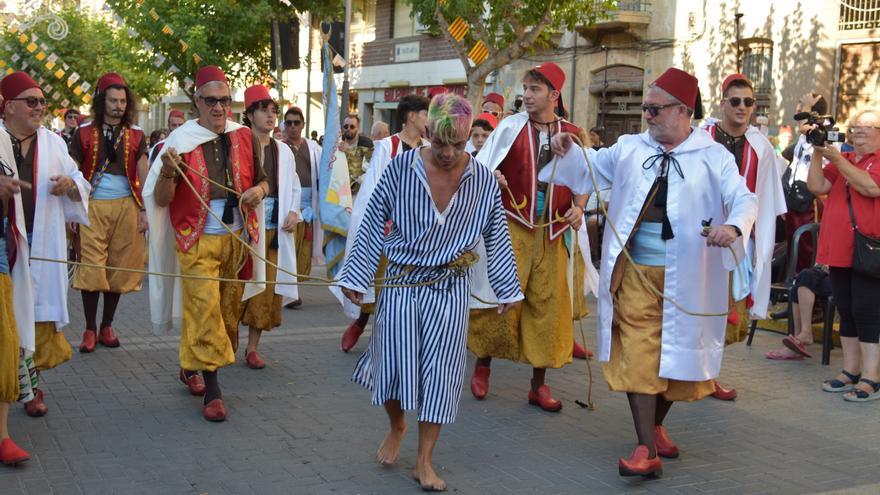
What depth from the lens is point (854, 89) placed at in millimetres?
19922

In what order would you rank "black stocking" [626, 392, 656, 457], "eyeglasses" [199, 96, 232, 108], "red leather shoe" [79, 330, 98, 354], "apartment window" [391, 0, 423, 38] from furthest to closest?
"apartment window" [391, 0, 423, 38], "red leather shoe" [79, 330, 98, 354], "eyeglasses" [199, 96, 232, 108], "black stocking" [626, 392, 656, 457]

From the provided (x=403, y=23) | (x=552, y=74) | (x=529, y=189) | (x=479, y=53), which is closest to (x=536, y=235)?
(x=529, y=189)

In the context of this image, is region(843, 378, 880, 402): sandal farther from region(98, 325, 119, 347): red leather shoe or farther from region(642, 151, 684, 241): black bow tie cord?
region(98, 325, 119, 347): red leather shoe

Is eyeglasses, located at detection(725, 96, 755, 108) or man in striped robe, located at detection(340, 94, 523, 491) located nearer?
man in striped robe, located at detection(340, 94, 523, 491)

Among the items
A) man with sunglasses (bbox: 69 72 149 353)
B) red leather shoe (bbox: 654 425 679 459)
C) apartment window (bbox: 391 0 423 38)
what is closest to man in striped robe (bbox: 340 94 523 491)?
red leather shoe (bbox: 654 425 679 459)

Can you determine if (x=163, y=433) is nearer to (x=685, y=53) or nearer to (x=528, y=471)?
(x=528, y=471)

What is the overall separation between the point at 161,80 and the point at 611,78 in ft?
63.0

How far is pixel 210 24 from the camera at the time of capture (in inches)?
1104

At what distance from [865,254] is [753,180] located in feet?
3.41

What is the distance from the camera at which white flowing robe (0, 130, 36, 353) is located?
5.70m

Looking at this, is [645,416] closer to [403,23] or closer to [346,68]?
[346,68]

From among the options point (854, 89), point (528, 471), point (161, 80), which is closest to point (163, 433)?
point (528, 471)

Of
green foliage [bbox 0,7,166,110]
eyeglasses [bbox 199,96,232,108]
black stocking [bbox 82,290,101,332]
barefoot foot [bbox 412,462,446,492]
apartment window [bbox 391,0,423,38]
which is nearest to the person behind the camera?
barefoot foot [bbox 412,462,446,492]

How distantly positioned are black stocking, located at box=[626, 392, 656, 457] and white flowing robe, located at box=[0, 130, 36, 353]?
3191mm
